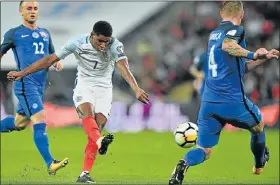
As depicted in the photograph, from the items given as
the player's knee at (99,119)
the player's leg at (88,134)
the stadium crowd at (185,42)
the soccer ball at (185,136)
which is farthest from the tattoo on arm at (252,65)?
the stadium crowd at (185,42)

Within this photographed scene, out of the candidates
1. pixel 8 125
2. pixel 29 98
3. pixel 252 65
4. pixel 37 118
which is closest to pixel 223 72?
pixel 252 65

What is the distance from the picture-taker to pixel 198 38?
27250 millimetres

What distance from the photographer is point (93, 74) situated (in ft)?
35.6

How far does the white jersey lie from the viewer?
10.4 metres

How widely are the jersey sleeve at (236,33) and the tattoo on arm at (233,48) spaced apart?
6 cm

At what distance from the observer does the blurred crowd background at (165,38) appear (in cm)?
2627

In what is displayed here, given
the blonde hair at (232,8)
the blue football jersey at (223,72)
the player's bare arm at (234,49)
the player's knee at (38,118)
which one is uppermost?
the blonde hair at (232,8)

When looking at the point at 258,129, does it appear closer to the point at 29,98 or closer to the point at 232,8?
the point at 232,8

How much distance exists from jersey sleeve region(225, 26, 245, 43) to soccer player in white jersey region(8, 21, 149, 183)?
1.26 m

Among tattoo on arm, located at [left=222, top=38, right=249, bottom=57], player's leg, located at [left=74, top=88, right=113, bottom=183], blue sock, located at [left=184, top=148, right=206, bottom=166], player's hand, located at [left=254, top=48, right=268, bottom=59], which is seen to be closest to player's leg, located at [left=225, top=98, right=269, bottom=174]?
blue sock, located at [left=184, top=148, right=206, bottom=166]

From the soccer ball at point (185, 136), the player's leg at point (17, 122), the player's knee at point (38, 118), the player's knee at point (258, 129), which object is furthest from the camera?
the player's leg at point (17, 122)

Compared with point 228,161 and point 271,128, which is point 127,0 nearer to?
point 271,128

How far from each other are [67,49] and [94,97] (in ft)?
2.80

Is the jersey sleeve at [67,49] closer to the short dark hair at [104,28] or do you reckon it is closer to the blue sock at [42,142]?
the short dark hair at [104,28]
